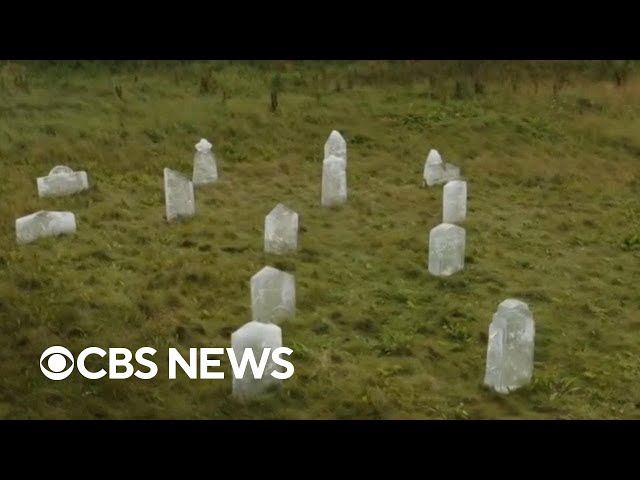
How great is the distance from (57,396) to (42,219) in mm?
4058

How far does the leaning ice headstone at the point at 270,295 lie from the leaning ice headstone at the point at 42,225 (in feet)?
11.7

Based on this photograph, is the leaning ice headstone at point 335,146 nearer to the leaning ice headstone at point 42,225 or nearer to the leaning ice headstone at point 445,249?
the leaning ice headstone at point 445,249

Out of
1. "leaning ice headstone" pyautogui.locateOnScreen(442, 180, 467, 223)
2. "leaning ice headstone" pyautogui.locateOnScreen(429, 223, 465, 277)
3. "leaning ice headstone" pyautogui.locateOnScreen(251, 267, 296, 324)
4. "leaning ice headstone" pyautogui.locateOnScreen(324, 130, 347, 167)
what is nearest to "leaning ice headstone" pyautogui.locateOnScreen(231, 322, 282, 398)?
"leaning ice headstone" pyautogui.locateOnScreen(251, 267, 296, 324)

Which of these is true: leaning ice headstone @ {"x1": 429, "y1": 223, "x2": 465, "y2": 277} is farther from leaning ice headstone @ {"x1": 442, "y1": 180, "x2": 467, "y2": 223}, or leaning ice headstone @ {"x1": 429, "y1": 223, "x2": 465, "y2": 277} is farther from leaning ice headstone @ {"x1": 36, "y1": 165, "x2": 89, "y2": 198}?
leaning ice headstone @ {"x1": 36, "y1": 165, "x2": 89, "y2": 198}

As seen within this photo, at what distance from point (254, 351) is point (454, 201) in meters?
5.36

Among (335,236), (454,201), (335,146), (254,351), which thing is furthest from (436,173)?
(254,351)

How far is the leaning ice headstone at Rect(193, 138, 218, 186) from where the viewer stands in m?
12.5

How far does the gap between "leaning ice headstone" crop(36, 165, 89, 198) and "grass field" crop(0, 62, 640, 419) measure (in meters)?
0.21

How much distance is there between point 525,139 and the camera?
51.1 feet

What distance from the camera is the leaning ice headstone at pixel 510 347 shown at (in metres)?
5.84

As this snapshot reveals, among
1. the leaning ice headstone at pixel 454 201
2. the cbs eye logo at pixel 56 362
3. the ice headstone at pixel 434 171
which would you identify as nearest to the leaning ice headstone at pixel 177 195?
the leaning ice headstone at pixel 454 201

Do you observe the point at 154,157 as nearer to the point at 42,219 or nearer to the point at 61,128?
the point at 61,128

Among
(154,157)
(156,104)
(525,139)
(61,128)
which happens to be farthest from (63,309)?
(525,139)

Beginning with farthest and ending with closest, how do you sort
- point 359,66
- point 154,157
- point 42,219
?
1. point 359,66
2. point 154,157
3. point 42,219
